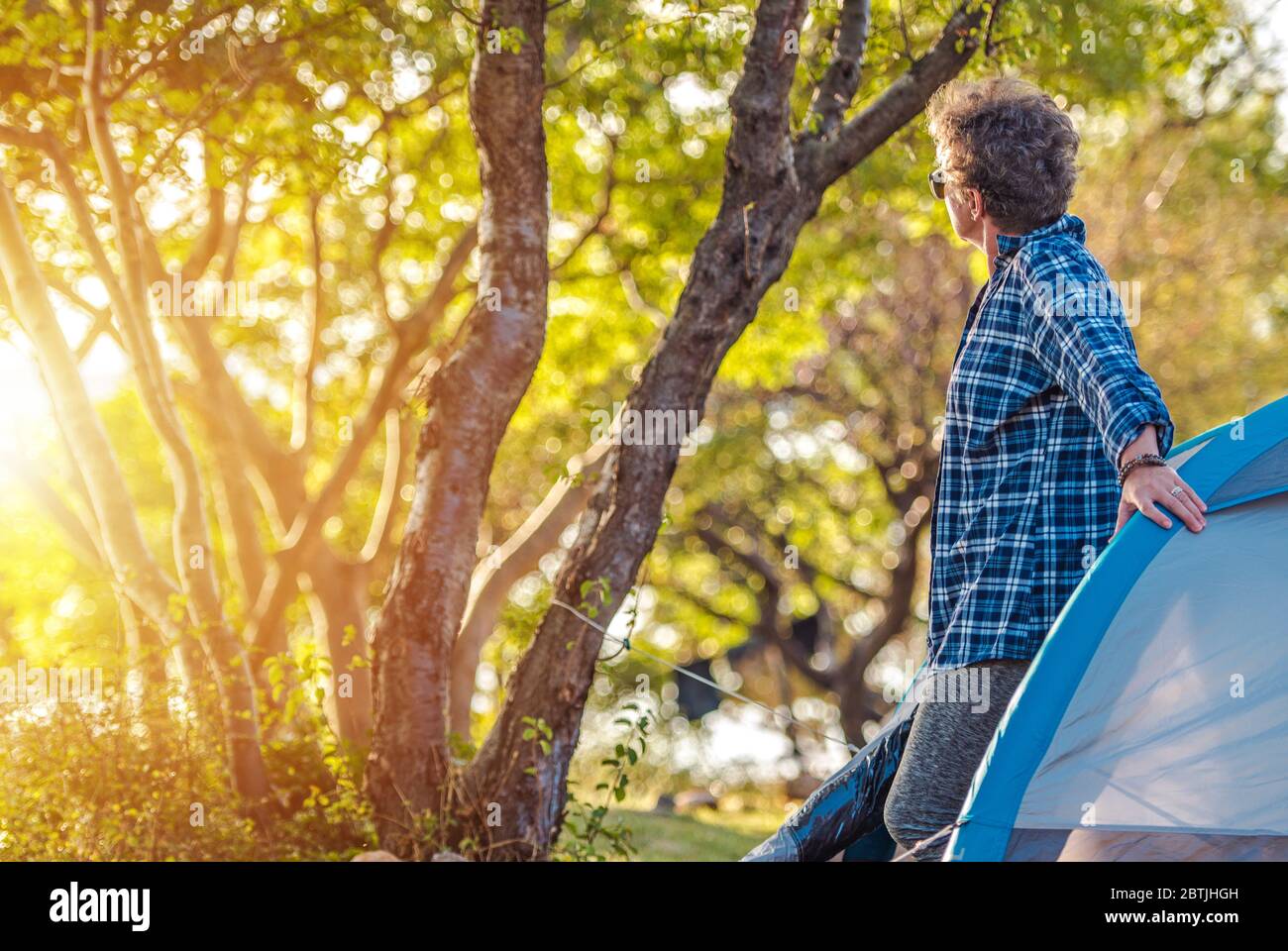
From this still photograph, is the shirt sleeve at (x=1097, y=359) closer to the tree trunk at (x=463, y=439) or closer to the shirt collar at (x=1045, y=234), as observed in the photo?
the shirt collar at (x=1045, y=234)

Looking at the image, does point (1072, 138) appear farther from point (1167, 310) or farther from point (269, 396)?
point (269, 396)

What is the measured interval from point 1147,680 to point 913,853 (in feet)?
2.51

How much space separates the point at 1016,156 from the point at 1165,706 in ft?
4.93

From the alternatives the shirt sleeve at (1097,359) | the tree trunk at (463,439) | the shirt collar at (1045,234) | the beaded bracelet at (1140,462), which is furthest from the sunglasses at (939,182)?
the tree trunk at (463,439)

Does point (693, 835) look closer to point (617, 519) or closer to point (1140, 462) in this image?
point (617, 519)

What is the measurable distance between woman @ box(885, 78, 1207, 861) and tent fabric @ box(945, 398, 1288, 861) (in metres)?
0.11

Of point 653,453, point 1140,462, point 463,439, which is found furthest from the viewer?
point 463,439

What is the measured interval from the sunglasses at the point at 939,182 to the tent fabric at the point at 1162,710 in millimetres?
1058

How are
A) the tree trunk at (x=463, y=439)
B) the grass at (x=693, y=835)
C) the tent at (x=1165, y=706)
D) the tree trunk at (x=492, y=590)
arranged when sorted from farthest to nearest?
the tree trunk at (x=492, y=590) → the grass at (x=693, y=835) → the tree trunk at (x=463, y=439) → the tent at (x=1165, y=706)

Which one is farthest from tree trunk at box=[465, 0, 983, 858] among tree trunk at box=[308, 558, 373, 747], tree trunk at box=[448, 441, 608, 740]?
tree trunk at box=[308, 558, 373, 747]

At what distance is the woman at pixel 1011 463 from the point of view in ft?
9.71

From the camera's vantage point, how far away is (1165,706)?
3.03 metres

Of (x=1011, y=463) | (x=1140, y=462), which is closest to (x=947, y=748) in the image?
(x=1011, y=463)

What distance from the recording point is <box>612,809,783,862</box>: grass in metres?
8.76
